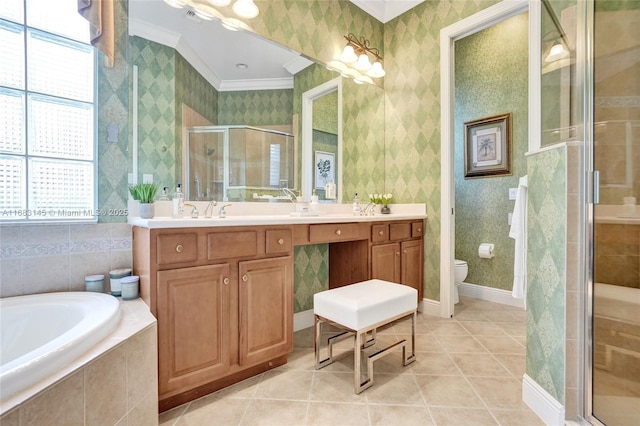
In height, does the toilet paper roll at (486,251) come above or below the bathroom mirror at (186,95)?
below

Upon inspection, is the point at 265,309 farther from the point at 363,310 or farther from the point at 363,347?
the point at 363,347

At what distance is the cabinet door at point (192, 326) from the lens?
1339 mm

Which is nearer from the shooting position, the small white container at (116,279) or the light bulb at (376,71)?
the small white container at (116,279)

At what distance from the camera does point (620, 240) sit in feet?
4.86

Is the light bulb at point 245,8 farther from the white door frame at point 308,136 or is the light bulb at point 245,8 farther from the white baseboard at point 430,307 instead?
the white baseboard at point 430,307

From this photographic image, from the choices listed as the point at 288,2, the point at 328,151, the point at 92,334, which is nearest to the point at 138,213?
the point at 92,334

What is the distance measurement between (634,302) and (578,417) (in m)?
0.67

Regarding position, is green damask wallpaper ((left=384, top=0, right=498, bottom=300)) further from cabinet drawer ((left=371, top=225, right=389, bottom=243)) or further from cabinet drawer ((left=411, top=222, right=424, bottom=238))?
cabinet drawer ((left=371, top=225, right=389, bottom=243))

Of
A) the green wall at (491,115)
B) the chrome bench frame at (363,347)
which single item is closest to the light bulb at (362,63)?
the green wall at (491,115)

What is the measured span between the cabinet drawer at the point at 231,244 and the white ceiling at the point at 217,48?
1.16m

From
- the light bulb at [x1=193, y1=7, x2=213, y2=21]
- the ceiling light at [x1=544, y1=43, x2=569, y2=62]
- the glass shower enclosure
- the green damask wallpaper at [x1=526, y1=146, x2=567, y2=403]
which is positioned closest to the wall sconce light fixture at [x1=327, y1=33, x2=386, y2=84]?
the glass shower enclosure

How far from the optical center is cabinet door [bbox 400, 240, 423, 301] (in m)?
2.63

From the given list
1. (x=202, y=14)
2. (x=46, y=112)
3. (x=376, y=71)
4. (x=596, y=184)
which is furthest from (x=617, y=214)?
(x=46, y=112)

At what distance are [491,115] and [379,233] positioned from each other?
1.95 metres
